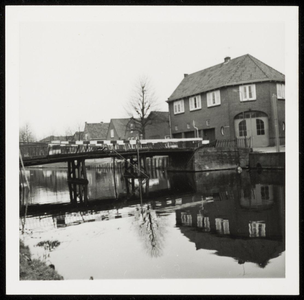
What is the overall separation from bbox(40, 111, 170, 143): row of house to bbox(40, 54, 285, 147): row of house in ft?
16.4

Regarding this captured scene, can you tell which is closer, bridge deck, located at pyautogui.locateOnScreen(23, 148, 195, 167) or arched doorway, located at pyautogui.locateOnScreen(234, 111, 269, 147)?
bridge deck, located at pyautogui.locateOnScreen(23, 148, 195, 167)

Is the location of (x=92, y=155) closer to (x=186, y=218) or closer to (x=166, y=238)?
(x=186, y=218)

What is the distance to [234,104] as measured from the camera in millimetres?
27484

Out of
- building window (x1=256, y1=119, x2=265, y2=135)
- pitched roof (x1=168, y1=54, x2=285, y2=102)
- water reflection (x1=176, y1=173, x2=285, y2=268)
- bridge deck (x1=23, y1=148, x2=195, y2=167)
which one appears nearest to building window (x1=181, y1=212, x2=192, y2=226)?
water reflection (x1=176, y1=173, x2=285, y2=268)

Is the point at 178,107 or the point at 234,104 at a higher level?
A: the point at 178,107

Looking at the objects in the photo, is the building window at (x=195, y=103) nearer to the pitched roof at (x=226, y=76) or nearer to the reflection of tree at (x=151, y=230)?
the pitched roof at (x=226, y=76)

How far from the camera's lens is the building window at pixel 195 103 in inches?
1219

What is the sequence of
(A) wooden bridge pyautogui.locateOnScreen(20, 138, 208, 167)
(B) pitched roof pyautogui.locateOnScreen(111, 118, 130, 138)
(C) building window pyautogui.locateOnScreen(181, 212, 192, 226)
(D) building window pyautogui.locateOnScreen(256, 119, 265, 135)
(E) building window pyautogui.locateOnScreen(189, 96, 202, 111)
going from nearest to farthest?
(C) building window pyautogui.locateOnScreen(181, 212, 192, 226), (A) wooden bridge pyautogui.locateOnScreen(20, 138, 208, 167), (D) building window pyautogui.locateOnScreen(256, 119, 265, 135), (E) building window pyautogui.locateOnScreen(189, 96, 202, 111), (B) pitched roof pyautogui.locateOnScreen(111, 118, 130, 138)

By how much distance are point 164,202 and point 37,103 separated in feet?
20.8

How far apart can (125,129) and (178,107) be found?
68.5ft

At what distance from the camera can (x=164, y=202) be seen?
44.3 feet

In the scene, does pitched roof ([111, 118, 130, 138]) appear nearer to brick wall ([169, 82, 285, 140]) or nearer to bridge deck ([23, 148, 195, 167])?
brick wall ([169, 82, 285, 140])

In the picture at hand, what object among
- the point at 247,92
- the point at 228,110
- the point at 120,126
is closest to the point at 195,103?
the point at 228,110

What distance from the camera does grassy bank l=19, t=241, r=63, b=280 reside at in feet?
20.0
